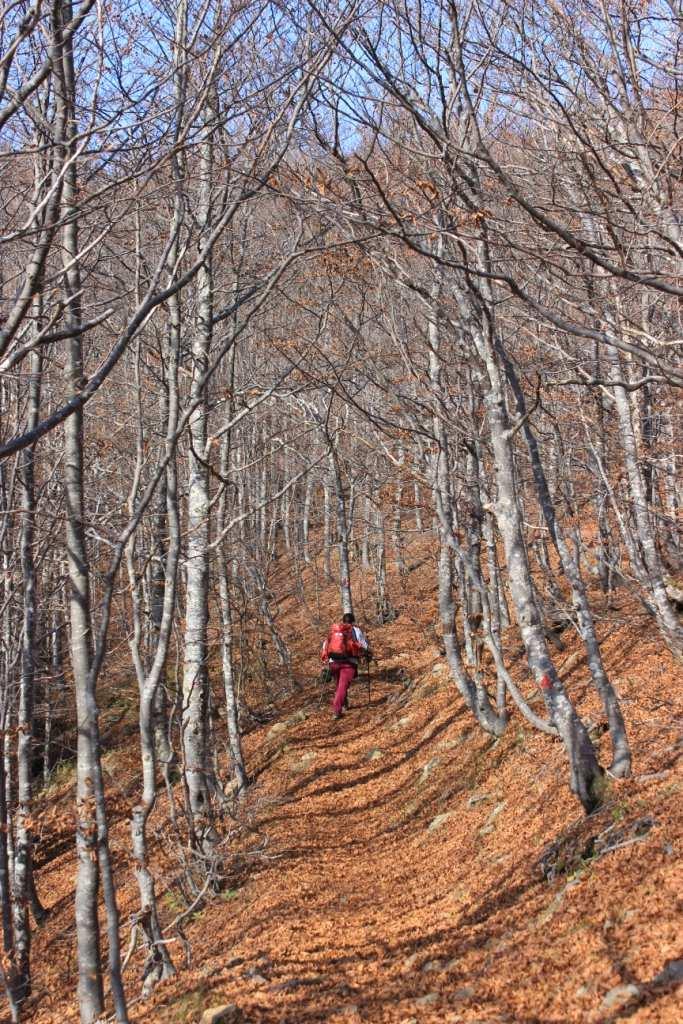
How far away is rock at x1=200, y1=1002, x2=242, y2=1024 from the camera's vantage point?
5.27 meters

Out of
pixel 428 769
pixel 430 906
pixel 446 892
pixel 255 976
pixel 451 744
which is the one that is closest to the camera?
pixel 255 976

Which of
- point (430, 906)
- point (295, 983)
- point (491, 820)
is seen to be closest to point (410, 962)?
point (295, 983)

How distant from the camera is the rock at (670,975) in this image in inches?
152

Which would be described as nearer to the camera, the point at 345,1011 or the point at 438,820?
the point at 345,1011

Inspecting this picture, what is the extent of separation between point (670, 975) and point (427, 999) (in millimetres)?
1660

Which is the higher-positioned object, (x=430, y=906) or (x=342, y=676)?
(x=342, y=676)

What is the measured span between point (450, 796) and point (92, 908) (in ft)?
18.9

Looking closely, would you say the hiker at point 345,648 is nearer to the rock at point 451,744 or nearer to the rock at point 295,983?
the rock at point 451,744

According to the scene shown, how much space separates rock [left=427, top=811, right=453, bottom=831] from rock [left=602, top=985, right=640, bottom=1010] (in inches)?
196

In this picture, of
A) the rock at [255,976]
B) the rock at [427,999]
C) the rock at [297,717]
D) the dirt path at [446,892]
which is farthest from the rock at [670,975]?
the rock at [297,717]

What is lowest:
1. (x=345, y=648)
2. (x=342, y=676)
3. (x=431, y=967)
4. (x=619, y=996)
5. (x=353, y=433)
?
(x=431, y=967)

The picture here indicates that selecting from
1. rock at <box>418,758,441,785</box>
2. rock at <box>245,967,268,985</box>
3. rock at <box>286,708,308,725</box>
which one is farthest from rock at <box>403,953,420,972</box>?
rock at <box>286,708,308,725</box>

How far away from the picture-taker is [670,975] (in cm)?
391

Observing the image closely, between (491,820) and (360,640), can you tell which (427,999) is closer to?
(491,820)
